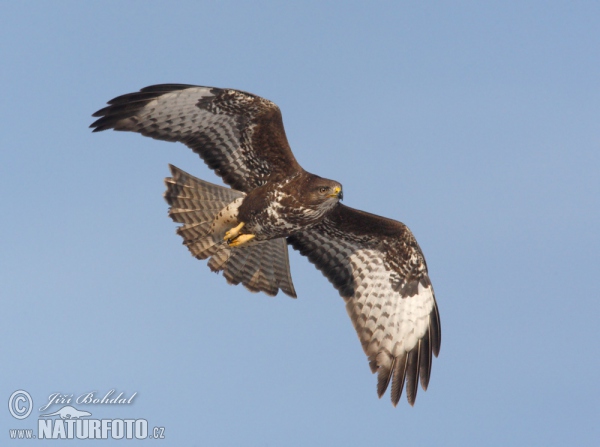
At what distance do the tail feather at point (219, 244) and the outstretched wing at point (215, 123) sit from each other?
47 cm

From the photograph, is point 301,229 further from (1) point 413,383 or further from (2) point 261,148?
(1) point 413,383

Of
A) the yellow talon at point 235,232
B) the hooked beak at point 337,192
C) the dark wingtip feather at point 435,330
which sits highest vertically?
the hooked beak at point 337,192

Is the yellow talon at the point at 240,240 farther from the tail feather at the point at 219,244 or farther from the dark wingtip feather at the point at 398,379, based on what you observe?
the dark wingtip feather at the point at 398,379

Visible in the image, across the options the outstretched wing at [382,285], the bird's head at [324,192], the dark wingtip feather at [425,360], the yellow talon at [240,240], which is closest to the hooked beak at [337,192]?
the bird's head at [324,192]

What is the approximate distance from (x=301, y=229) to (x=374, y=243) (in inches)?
58.0

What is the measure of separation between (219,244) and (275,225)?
1.26 metres

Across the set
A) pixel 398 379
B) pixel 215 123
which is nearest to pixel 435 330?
pixel 398 379

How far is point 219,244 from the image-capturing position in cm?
1491

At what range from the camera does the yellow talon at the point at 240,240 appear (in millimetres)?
14352

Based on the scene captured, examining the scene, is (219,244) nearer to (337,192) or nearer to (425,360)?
(337,192)

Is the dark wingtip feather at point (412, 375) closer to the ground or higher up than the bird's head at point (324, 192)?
closer to the ground

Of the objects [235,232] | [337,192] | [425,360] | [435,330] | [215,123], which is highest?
[215,123]

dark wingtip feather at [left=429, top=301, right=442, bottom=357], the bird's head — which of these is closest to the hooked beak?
the bird's head

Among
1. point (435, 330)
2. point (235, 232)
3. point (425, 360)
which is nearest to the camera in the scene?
point (235, 232)
